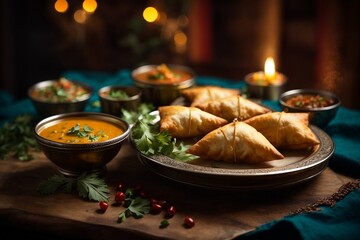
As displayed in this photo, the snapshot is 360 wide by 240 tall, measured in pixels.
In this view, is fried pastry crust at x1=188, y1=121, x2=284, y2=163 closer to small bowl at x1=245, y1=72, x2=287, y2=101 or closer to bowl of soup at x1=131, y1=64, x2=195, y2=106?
bowl of soup at x1=131, y1=64, x2=195, y2=106

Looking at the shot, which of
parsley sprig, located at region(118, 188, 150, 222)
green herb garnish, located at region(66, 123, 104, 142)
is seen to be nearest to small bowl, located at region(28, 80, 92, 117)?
green herb garnish, located at region(66, 123, 104, 142)

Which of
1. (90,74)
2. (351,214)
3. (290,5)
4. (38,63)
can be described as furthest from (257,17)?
(351,214)

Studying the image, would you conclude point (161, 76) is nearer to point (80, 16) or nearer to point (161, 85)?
point (161, 85)

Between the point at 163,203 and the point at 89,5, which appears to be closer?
the point at 163,203

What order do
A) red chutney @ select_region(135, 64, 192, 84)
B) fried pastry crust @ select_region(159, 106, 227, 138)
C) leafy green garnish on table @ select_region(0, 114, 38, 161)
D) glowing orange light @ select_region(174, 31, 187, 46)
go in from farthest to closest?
glowing orange light @ select_region(174, 31, 187, 46), red chutney @ select_region(135, 64, 192, 84), leafy green garnish on table @ select_region(0, 114, 38, 161), fried pastry crust @ select_region(159, 106, 227, 138)

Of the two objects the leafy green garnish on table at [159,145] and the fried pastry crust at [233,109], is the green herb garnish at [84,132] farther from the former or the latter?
the fried pastry crust at [233,109]

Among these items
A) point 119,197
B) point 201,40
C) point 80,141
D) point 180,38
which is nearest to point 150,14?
point 180,38
